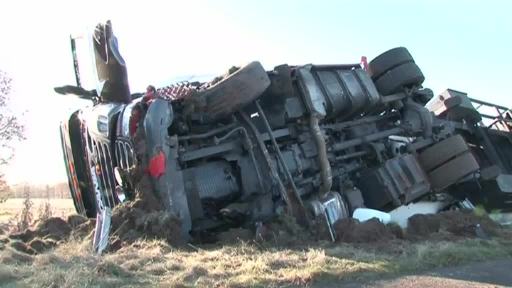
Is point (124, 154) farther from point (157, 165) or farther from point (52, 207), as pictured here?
point (52, 207)

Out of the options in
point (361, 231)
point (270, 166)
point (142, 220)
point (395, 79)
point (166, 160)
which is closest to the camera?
point (142, 220)

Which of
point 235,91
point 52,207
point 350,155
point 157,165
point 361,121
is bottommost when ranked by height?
point 52,207

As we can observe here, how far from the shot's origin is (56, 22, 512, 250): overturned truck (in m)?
7.12

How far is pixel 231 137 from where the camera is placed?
7941mm

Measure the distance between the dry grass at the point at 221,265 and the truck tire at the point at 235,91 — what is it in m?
1.81

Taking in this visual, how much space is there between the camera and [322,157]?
8.42 meters

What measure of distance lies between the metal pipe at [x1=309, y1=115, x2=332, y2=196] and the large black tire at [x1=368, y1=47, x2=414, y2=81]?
2.47 meters

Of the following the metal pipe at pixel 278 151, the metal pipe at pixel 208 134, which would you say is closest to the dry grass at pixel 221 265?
the metal pipe at pixel 278 151

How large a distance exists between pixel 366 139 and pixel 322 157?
143cm

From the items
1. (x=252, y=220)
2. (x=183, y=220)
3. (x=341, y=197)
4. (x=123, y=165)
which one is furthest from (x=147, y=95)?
(x=341, y=197)

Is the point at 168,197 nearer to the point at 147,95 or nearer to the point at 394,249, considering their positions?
the point at 147,95

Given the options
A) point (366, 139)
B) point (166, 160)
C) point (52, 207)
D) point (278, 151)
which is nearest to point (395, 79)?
point (366, 139)

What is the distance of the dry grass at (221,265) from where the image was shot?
15.9 feet

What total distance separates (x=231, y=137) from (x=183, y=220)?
1393 millimetres
